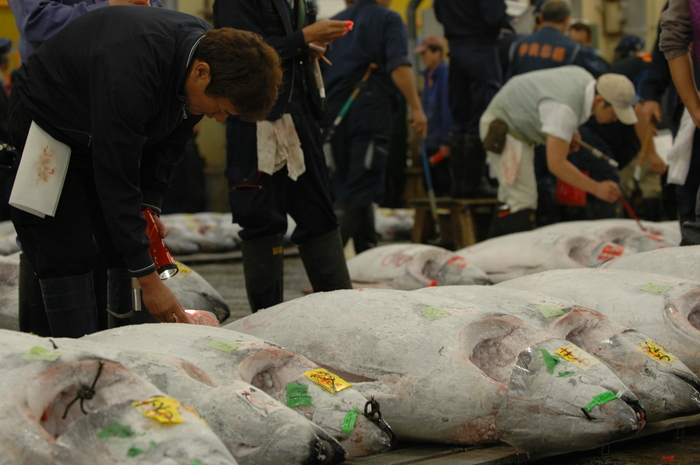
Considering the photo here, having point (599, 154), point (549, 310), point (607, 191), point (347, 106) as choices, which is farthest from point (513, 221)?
point (549, 310)

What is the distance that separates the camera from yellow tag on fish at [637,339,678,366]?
9.26 ft

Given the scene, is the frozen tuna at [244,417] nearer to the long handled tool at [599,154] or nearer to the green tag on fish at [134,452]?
the green tag on fish at [134,452]

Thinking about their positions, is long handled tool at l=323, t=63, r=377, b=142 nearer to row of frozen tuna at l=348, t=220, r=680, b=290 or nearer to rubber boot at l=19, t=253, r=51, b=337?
row of frozen tuna at l=348, t=220, r=680, b=290

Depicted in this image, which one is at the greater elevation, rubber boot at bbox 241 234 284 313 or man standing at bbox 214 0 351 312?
man standing at bbox 214 0 351 312

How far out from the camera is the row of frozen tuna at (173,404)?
178cm

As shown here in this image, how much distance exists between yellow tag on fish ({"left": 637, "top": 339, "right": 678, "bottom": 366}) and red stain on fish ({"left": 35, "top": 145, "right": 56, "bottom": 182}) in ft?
6.27

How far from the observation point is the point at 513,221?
612 cm

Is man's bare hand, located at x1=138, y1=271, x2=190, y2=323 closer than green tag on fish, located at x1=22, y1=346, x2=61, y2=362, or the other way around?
green tag on fish, located at x1=22, y1=346, x2=61, y2=362

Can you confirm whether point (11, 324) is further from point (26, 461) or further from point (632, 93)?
point (632, 93)

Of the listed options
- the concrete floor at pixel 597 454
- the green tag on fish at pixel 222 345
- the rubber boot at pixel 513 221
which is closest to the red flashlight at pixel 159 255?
the green tag on fish at pixel 222 345

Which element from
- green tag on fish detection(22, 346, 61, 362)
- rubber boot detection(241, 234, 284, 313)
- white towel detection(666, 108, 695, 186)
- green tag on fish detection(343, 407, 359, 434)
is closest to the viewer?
green tag on fish detection(22, 346, 61, 362)

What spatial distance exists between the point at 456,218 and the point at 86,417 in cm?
564

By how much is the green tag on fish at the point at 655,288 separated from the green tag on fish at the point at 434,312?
3.07ft

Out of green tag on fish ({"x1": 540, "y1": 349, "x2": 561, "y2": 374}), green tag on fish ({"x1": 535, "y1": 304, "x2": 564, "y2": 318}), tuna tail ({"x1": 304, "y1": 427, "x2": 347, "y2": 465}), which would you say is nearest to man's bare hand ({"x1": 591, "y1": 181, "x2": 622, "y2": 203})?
green tag on fish ({"x1": 535, "y1": 304, "x2": 564, "y2": 318})
